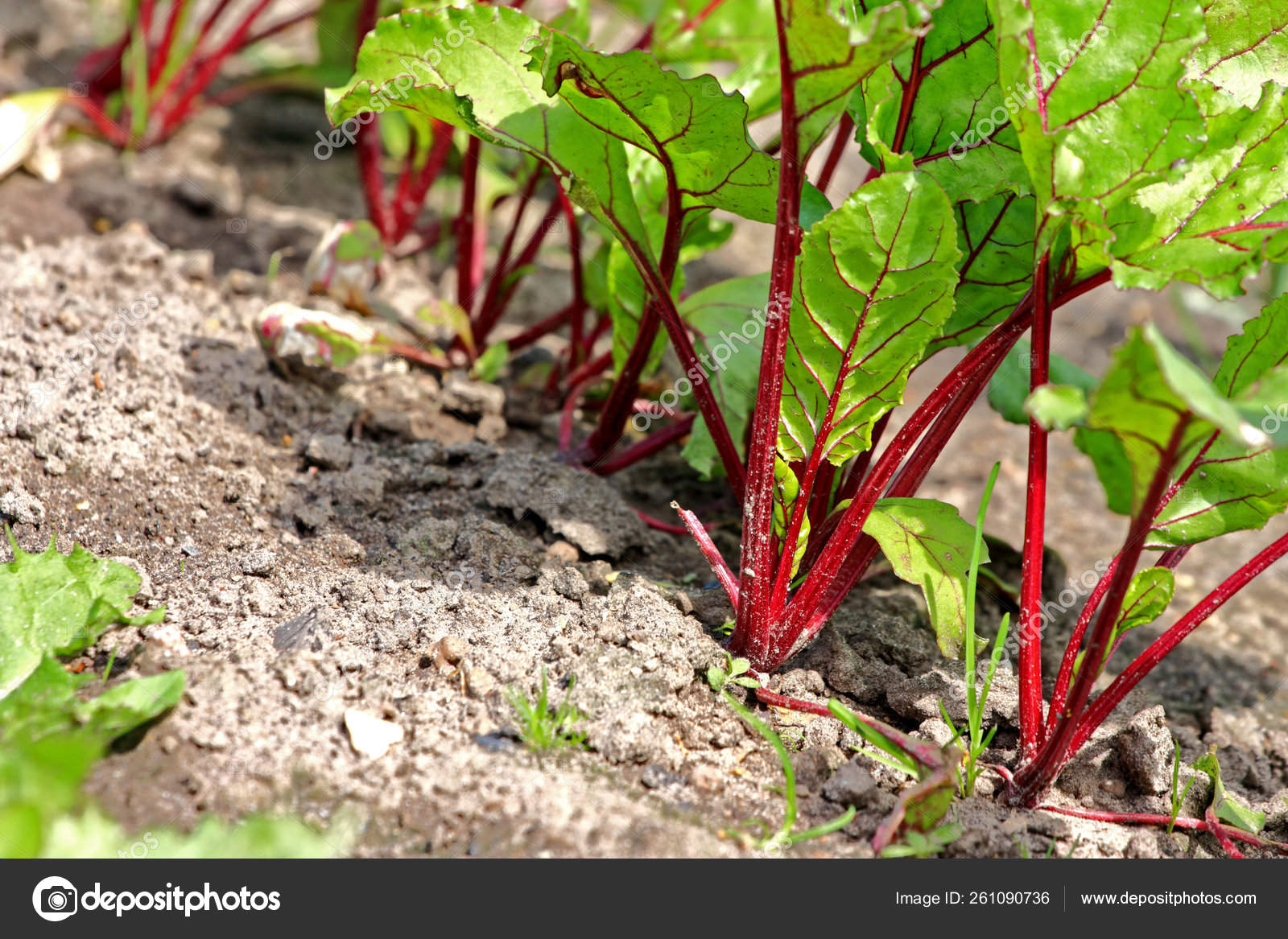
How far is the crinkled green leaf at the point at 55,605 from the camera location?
138 centimetres

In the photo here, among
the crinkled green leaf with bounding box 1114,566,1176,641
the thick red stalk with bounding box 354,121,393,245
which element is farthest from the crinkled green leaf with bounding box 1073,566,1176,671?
the thick red stalk with bounding box 354,121,393,245

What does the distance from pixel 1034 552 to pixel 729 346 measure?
72 centimetres

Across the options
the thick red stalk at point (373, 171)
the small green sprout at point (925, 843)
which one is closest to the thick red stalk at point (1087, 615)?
the small green sprout at point (925, 843)

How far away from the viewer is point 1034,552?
1448 mm

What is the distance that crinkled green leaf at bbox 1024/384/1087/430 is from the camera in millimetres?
1084

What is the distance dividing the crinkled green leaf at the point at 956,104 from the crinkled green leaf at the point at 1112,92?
163 millimetres

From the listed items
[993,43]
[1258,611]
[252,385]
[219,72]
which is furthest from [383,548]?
[219,72]

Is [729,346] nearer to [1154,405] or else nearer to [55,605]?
[1154,405]

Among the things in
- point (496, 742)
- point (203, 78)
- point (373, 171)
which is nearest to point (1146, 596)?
point (496, 742)

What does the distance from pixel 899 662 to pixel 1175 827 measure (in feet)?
1.52

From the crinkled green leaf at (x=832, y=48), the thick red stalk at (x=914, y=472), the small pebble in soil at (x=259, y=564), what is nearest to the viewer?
the crinkled green leaf at (x=832, y=48)

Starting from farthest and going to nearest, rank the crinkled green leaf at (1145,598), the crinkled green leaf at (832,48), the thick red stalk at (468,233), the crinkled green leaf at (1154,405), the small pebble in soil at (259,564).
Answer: the thick red stalk at (468,233) → the small pebble in soil at (259,564) → the crinkled green leaf at (1145,598) → the crinkled green leaf at (832,48) → the crinkled green leaf at (1154,405)

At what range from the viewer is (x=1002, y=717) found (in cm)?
159
